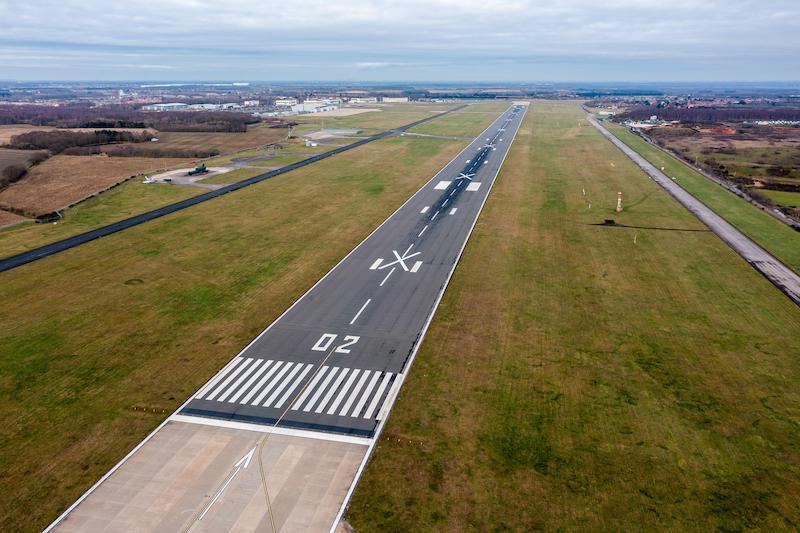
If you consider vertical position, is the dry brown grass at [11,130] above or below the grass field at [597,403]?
above

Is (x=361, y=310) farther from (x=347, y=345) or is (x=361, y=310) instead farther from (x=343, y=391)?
(x=343, y=391)

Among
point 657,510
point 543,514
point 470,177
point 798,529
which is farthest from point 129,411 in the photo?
point 470,177

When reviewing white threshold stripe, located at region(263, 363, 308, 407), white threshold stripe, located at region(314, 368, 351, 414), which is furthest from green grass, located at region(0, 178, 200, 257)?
white threshold stripe, located at region(314, 368, 351, 414)

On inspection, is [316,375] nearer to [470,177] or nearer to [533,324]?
[533,324]

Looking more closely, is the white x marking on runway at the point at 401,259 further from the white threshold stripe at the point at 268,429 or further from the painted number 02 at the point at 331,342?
the white threshold stripe at the point at 268,429

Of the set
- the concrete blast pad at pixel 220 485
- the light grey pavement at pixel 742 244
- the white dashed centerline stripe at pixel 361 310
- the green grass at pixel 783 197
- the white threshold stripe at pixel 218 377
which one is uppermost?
the green grass at pixel 783 197

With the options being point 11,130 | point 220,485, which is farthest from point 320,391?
point 11,130

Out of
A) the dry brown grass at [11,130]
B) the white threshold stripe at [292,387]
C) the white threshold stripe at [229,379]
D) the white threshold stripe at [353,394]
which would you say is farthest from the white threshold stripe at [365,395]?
the dry brown grass at [11,130]
